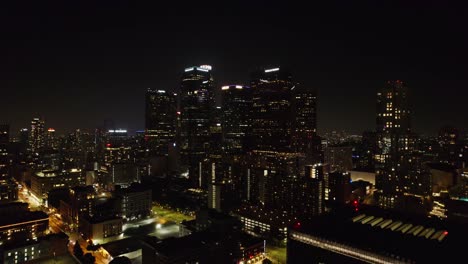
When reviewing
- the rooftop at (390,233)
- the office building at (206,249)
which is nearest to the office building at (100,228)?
the office building at (206,249)

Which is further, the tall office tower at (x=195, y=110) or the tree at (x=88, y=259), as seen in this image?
the tall office tower at (x=195, y=110)

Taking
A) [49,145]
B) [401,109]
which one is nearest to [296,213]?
[401,109]

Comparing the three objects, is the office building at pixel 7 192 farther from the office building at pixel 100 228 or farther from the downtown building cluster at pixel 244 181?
the office building at pixel 100 228

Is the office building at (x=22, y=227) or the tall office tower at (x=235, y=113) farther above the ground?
the tall office tower at (x=235, y=113)

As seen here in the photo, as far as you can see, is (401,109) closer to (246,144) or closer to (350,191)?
(350,191)

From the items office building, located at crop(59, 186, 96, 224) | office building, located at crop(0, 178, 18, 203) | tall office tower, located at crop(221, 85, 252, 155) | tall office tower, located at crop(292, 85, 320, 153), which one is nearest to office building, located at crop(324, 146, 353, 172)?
tall office tower, located at crop(292, 85, 320, 153)

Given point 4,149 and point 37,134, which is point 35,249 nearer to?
point 4,149
